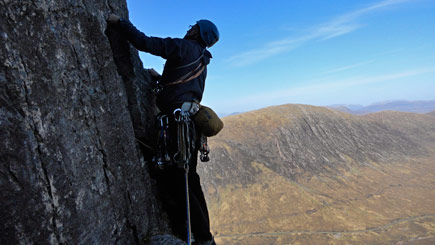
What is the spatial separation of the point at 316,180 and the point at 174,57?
46.4m

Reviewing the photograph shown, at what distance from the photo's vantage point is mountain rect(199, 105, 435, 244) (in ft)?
104

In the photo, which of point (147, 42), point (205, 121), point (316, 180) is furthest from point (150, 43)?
point (316, 180)

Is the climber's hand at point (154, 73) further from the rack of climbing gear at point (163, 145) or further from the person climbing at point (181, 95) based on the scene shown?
the rack of climbing gear at point (163, 145)

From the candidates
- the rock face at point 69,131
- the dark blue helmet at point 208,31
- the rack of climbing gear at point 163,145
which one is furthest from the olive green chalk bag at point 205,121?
the dark blue helmet at point 208,31

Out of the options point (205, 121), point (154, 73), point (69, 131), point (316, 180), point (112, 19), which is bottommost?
point (316, 180)

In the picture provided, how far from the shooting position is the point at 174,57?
166 inches

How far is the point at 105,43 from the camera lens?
13.1ft

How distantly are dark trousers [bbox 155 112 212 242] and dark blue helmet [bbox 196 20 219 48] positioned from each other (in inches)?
66.8

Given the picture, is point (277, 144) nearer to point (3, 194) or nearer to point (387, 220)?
point (387, 220)

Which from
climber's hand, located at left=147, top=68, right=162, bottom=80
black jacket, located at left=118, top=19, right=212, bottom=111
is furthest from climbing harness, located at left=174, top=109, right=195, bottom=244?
climber's hand, located at left=147, top=68, right=162, bottom=80

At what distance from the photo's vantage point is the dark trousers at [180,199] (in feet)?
15.1

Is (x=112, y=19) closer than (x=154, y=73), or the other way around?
(x=112, y=19)

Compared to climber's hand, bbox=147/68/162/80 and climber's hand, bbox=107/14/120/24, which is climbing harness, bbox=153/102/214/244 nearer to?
climber's hand, bbox=147/68/162/80

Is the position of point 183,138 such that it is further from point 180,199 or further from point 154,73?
point 154,73
